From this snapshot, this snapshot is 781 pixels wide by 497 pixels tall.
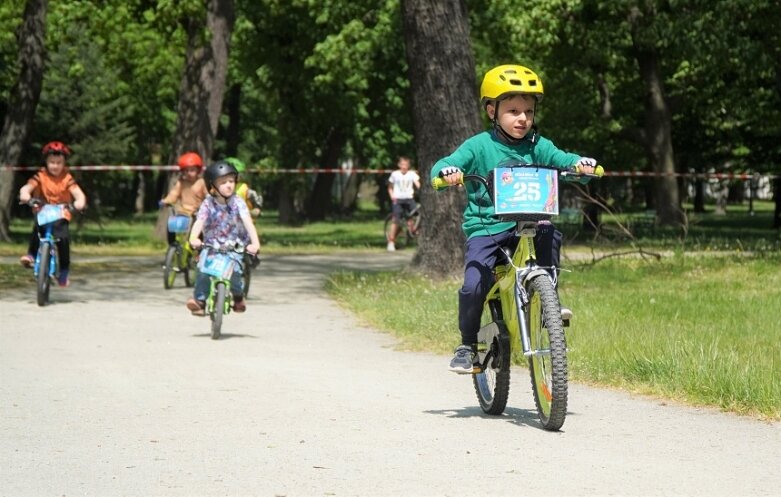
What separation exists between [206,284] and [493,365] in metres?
5.50

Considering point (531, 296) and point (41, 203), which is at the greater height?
point (41, 203)

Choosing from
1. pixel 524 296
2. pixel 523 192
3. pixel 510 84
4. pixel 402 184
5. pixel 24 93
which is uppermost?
pixel 24 93

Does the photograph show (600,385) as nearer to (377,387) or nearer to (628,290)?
(377,387)

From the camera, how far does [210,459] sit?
22.7 ft

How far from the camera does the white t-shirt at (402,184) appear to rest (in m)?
29.0

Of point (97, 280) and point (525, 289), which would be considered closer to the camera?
point (525, 289)

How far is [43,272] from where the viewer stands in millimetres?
15711

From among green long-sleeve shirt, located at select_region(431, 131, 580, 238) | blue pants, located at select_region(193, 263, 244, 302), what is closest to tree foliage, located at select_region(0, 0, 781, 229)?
blue pants, located at select_region(193, 263, 244, 302)

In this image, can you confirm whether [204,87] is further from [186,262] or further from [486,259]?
[486,259]

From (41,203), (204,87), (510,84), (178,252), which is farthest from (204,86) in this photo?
(510,84)

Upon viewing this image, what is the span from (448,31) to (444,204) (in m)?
2.06

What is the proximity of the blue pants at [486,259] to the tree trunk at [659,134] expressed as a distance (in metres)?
29.8

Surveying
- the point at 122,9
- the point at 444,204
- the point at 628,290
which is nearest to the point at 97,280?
the point at 444,204

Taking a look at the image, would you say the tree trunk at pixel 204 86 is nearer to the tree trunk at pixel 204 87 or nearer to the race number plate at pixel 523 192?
the tree trunk at pixel 204 87
